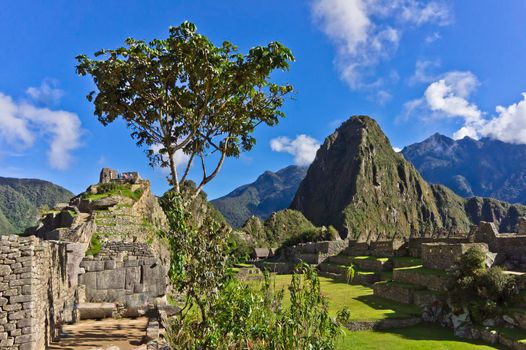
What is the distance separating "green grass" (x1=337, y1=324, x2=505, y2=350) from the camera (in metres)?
16.4

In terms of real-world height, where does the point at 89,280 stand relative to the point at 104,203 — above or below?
below

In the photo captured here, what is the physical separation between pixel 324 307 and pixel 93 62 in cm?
1048

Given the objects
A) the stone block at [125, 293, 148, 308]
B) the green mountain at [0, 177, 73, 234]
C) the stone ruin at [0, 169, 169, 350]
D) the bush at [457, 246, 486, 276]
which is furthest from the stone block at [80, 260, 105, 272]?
the green mountain at [0, 177, 73, 234]

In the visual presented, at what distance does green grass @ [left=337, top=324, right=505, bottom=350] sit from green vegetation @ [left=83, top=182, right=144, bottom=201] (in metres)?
20.1

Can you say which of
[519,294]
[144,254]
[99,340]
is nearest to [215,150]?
[144,254]

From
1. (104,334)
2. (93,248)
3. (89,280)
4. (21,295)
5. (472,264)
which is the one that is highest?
(93,248)

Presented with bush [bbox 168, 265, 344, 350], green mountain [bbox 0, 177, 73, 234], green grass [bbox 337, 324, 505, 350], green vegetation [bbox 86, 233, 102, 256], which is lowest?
green grass [bbox 337, 324, 505, 350]

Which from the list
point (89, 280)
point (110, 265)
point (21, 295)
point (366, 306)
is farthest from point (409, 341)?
point (21, 295)

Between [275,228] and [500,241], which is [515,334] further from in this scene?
[275,228]

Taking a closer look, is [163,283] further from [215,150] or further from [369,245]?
[369,245]

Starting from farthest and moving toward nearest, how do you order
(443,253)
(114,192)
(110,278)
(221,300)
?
(114,192)
(443,253)
(110,278)
(221,300)

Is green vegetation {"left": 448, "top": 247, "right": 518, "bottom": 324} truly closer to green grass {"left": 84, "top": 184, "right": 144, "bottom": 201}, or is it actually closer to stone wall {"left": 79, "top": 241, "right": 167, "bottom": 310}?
stone wall {"left": 79, "top": 241, "right": 167, "bottom": 310}

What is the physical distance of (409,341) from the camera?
17250 mm

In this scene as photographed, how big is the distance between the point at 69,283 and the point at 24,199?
104 metres
